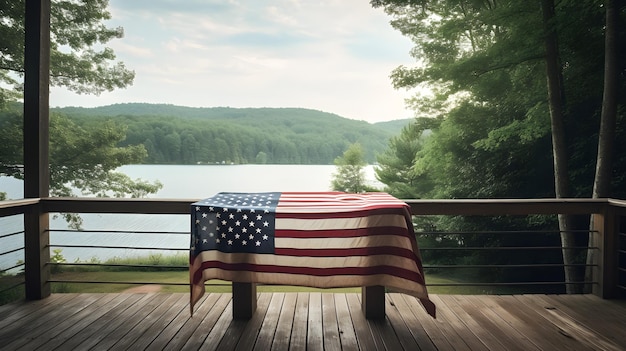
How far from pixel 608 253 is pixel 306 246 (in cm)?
264

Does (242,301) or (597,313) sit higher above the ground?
(242,301)

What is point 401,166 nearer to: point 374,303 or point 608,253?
point 608,253

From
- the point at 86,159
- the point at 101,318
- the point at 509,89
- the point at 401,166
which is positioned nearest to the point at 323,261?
the point at 101,318

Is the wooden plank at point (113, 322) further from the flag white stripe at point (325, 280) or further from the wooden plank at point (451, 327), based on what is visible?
the wooden plank at point (451, 327)

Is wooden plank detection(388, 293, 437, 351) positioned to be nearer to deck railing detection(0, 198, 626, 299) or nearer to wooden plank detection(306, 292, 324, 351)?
deck railing detection(0, 198, 626, 299)

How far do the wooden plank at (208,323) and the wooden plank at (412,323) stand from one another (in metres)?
1.32

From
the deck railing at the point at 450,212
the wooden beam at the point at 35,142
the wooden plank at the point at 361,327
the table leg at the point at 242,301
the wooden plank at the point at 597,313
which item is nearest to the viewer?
the wooden plank at the point at 361,327

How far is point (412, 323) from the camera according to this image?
8.65 feet

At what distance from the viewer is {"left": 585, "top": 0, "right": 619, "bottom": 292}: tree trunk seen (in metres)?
4.83

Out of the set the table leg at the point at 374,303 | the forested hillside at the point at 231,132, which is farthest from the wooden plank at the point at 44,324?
the forested hillside at the point at 231,132

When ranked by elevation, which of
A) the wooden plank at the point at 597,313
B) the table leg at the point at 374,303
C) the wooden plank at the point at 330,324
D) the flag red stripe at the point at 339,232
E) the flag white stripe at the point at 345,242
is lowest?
the wooden plank at the point at 597,313

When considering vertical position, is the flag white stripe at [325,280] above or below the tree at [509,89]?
below

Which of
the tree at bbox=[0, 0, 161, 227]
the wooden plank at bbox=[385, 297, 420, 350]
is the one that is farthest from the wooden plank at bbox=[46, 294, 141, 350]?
the tree at bbox=[0, 0, 161, 227]

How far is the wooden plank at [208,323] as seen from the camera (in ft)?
7.61
